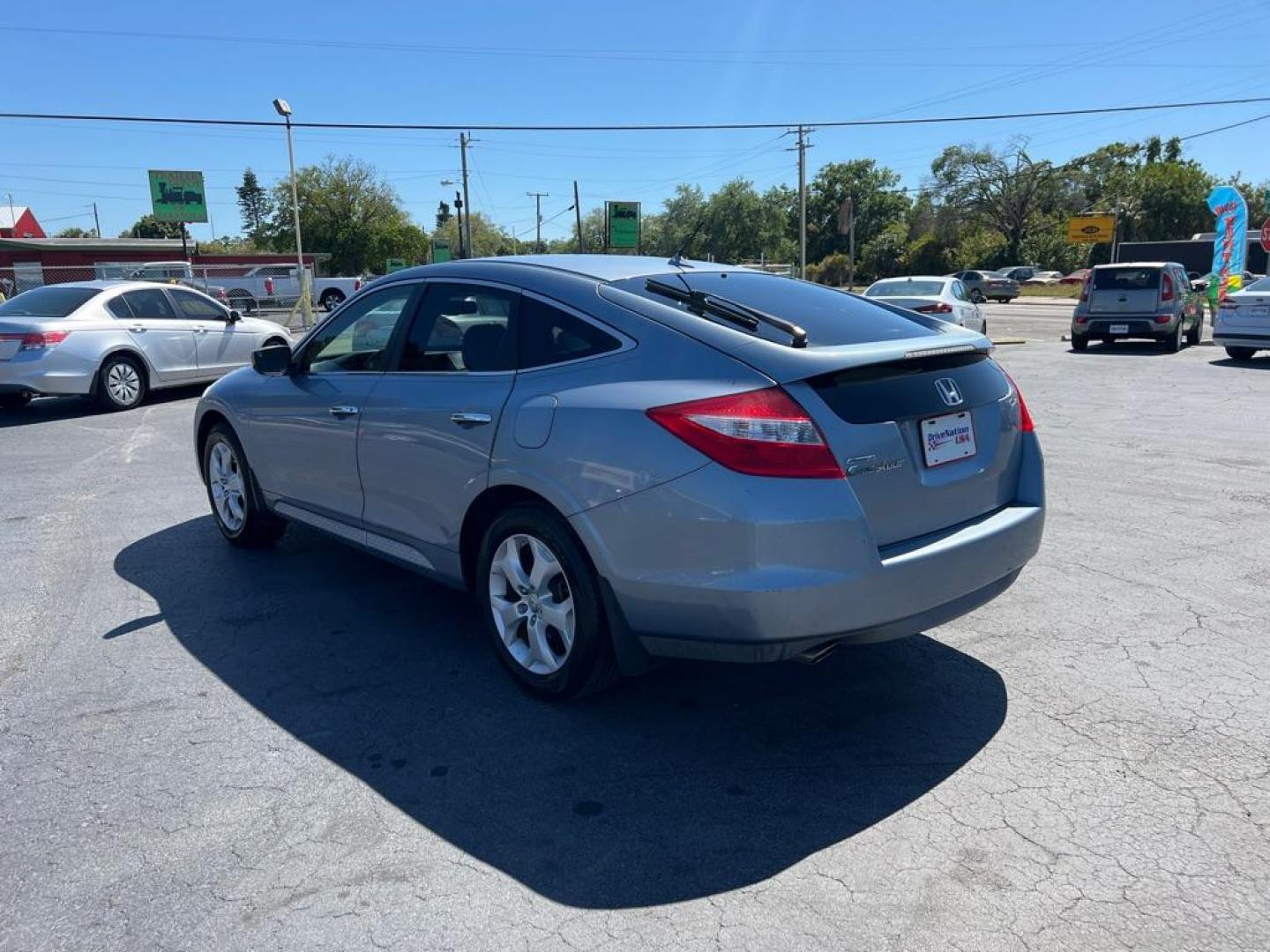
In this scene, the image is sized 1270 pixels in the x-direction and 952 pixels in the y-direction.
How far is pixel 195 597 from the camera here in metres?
5.02

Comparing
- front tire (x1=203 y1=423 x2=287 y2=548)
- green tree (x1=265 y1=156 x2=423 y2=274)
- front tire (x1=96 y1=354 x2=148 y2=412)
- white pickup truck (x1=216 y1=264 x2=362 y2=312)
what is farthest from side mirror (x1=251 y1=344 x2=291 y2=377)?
green tree (x1=265 y1=156 x2=423 y2=274)

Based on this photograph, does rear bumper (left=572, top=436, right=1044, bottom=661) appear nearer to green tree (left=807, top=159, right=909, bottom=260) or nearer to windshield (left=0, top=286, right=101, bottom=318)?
windshield (left=0, top=286, right=101, bottom=318)

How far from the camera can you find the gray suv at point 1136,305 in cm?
1739

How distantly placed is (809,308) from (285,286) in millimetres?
42058

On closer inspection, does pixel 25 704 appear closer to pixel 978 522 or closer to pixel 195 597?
pixel 195 597

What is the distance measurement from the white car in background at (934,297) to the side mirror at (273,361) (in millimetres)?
11993

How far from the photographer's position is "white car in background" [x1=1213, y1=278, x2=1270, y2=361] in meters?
15.0

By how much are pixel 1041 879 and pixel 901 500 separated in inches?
46.8

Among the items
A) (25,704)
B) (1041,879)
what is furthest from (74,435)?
(1041,879)

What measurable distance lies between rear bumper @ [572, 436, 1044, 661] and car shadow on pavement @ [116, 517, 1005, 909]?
47 cm

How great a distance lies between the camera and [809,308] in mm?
3830

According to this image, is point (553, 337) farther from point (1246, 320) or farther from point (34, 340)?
point (1246, 320)

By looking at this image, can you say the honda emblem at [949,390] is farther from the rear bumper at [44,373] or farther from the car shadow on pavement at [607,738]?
the rear bumper at [44,373]

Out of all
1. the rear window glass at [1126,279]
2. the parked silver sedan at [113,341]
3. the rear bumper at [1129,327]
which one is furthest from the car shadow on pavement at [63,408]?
the rear window glass at [1126,279]
